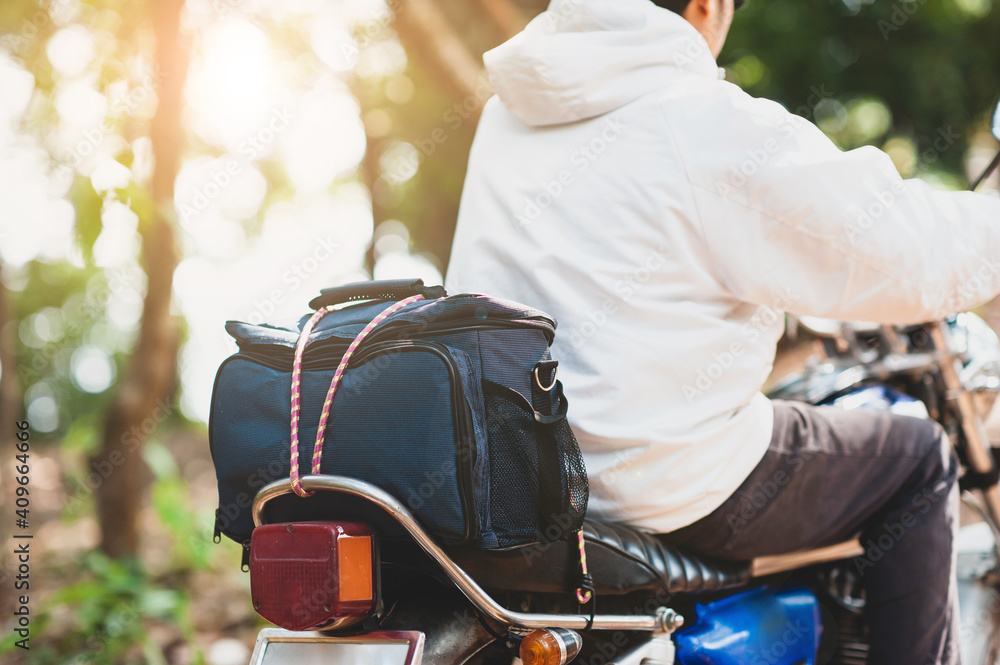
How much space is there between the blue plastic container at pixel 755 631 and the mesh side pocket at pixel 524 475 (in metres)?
0.53

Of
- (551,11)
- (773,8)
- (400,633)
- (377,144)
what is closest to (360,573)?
(400,633)

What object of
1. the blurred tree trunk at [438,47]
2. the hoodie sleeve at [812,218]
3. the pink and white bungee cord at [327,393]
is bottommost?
the pink and white bungee cord at [327,393]

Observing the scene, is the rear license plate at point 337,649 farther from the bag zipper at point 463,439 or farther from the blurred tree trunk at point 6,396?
the blurred tree trunk at point 6,396

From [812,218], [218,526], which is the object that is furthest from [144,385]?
[812,218]

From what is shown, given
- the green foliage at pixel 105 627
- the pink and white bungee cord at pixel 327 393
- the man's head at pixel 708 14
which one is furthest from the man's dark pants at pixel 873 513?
the green foliage at pixel 105 627

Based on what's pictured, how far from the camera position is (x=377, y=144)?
28.1 feet

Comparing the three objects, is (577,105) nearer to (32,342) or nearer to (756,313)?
(756,313)

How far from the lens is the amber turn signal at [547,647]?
1249mm

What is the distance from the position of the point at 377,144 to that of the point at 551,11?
7.13 meters

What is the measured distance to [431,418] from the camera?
113 centimetres

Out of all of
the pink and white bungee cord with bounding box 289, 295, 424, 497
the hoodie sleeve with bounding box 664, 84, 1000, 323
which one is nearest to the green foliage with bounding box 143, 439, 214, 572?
the pink and white bungee cord with bounding box 289, 295, 424, 497

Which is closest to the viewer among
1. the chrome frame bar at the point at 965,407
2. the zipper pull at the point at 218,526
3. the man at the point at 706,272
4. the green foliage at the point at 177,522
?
the zipper pull at the point at 218,526

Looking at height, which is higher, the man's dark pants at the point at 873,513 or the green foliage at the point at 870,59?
the green foliage at the point at 870,59

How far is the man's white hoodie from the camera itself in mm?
1450
